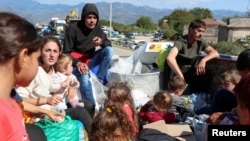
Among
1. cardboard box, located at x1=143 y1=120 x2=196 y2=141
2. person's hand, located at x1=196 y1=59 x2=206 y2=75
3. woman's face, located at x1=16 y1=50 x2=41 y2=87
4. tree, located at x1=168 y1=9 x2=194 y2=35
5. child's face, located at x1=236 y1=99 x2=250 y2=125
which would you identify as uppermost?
woman's face, located at x1=16 y1=50 x2=41 y2=87

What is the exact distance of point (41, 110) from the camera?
332cm

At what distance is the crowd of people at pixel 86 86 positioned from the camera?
1706 mm

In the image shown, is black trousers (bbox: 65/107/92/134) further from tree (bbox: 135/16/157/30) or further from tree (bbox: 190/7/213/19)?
tree (bbox: 135/16/157/30)

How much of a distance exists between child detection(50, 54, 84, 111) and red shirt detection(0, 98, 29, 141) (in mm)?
1966

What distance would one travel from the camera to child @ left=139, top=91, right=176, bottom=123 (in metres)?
4.12

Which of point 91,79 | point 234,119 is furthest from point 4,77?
point 91,79

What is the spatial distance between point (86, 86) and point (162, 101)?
114 centimetres

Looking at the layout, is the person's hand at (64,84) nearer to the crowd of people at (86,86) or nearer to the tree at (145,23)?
the crowd of people at (86,86)

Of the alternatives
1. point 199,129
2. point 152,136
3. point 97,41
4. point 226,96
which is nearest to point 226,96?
point 226,96

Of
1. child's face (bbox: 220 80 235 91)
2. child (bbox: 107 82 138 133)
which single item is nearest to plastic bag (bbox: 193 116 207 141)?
child's face (bbox: 220 80 235 91)

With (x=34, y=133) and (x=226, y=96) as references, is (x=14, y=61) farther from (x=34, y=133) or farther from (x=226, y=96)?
(x=226, y=96)

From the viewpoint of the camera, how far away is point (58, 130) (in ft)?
11.2

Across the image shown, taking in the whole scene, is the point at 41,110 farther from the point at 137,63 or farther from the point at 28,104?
the point at 137,63

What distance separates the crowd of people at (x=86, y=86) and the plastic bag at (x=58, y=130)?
0.05 metres
